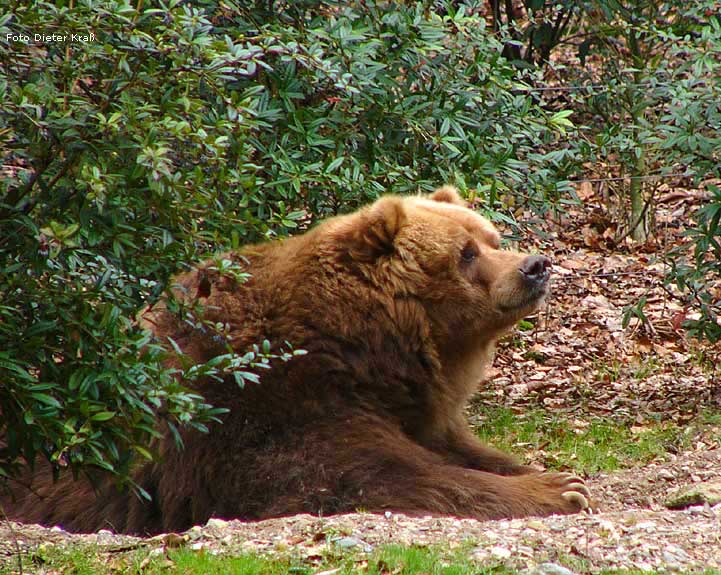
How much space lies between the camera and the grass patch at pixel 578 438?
8.10m

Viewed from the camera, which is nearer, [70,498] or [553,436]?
[70,498]

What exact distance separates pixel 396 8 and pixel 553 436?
3.57m

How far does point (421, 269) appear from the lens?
6.52 metres

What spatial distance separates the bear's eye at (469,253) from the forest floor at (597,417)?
5.53 ft

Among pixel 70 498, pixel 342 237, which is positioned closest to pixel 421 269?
pixel 342 237

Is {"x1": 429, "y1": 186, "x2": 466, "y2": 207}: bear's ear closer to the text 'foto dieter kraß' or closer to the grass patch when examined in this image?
the grass patch

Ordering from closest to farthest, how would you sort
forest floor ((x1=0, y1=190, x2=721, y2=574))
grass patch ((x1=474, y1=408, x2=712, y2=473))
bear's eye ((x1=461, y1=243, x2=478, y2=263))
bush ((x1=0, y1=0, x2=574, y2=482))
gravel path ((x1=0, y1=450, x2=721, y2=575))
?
bush ((x1=0, y1=0, x2=574, y2=482))
gravel path ((x1=0, y1=450, x2=721, y2=575))
forest floor ((x1=0, y1=190, x2=721, y2=574))
bear's eye ((x1=461, y1=243, x2=478, y2=263))
grass patch ((x1=474, y1=408, x2=712, y2=473))

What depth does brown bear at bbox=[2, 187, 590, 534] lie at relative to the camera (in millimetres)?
5938

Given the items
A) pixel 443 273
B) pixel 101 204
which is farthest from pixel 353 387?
pixel 101 204

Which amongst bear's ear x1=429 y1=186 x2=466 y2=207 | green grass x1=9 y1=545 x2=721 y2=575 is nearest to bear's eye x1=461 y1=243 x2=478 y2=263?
bear's ear x1=429 y1=186 x2=466 y2=207

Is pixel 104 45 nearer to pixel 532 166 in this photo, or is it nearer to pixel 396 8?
pixel 396 8

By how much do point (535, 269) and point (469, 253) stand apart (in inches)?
16.0

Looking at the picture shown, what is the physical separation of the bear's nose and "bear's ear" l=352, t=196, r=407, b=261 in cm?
80

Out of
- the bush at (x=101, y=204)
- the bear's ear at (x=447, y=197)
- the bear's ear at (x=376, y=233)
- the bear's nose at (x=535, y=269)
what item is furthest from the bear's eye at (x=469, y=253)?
the bush at (x=101, y=204)
